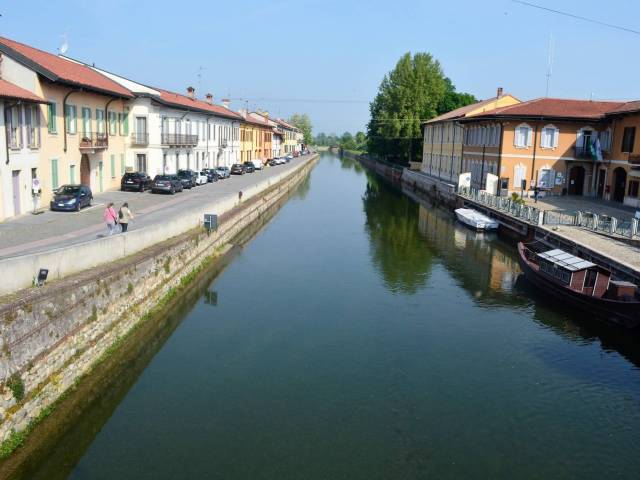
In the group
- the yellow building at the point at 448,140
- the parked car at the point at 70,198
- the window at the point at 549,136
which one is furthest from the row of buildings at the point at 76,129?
the window at the point at 549,136

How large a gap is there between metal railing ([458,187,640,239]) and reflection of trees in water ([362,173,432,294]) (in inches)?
226

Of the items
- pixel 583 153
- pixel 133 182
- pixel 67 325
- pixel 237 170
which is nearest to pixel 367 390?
pixel 67 325

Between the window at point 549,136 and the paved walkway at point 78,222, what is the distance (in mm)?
24033

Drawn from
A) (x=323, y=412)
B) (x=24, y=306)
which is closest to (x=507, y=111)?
(x=323, y=412)

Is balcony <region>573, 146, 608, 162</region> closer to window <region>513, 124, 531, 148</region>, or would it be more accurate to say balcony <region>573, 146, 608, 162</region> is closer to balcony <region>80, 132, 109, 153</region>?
window <region>513, 124, 531, 148</region>

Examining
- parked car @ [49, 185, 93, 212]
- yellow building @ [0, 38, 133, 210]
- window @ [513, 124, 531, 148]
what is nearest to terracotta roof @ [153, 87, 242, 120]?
yellow building @ [0, 38, 133, 210]

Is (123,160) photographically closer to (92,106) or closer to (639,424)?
(92,106)

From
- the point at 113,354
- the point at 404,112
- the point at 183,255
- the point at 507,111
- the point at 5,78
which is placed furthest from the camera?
the point at 404,112

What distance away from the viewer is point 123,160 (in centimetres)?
3891

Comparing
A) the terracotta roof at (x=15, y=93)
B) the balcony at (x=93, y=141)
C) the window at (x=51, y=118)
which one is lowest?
the balcony at (x=93, y=141)

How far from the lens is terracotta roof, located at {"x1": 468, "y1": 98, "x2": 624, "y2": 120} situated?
43.5 metres

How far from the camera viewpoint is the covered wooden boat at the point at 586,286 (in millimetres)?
19219

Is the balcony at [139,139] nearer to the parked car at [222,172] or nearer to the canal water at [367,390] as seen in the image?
the parked car at [222,172]

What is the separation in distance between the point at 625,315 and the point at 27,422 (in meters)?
17.3
